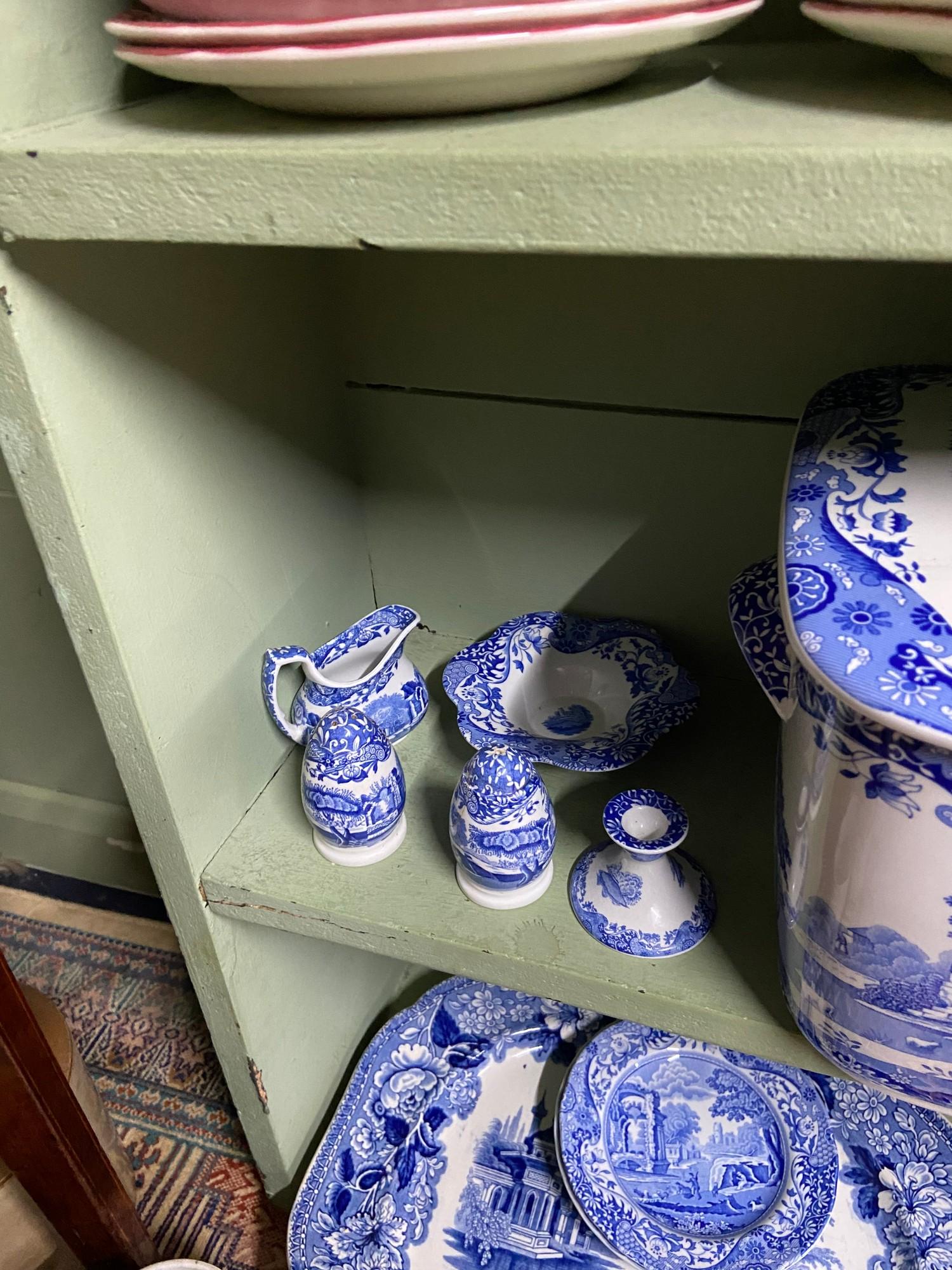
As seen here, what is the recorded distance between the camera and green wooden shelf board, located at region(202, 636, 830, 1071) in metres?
0.55

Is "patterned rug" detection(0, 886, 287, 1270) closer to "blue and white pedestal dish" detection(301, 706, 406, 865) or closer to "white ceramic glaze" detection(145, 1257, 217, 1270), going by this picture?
"white ceramic glaze" detection(145, 1257, 217, 1270)

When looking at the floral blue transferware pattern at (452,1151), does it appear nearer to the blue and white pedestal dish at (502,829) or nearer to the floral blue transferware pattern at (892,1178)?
the floral blue transferware pattern at (892,1178)

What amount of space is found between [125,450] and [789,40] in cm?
41

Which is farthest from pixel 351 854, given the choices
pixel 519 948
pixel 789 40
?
pixel 789 40

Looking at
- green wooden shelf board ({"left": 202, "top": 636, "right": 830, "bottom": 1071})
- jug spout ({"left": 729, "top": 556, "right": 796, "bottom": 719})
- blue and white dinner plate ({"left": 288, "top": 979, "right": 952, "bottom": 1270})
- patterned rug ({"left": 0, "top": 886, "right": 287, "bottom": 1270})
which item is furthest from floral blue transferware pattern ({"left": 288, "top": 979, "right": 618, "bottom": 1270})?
jug spout ({"left": 729, "top": 556, "right": 796, "bottom": 719})

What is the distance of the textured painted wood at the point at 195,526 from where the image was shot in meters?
0.46

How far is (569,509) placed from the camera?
722mm

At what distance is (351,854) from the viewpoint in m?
0.63

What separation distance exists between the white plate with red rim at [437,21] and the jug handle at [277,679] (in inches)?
15.5

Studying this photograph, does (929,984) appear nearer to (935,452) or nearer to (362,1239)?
(935,452)

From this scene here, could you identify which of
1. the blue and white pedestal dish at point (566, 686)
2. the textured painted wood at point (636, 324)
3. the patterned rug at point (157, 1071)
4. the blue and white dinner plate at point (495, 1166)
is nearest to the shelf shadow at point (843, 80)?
the textured painted wood at point (636, 324)

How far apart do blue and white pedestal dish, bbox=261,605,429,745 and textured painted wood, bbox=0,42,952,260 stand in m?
0.34

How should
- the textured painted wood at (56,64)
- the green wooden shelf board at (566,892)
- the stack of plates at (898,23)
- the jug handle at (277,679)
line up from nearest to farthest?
1. the stack of plates at (898,23)
2. the textured painted wood at (56,64)
3. the green wooden shelf board at (566,892)
4. the jug handle at (277,679)

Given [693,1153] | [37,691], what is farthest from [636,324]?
[37,691]
